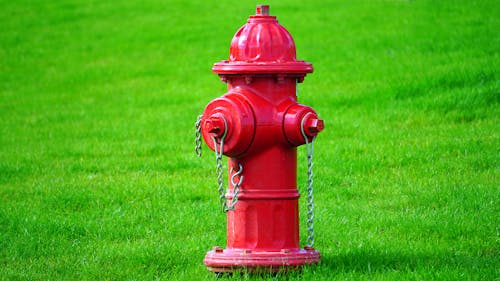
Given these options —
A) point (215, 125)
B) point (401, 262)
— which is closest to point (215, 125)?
point (215, 125)

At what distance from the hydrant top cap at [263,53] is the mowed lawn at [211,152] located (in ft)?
4.00

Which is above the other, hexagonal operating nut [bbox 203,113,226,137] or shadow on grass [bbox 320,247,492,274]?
hexagonal operating nut [bbox 203,113,226,137]

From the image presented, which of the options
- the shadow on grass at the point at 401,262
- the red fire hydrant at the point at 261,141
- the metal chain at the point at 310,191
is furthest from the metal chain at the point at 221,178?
the shadow on grass at the point at 401,262

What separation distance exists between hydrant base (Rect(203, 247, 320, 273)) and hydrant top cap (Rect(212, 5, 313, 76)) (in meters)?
1.08

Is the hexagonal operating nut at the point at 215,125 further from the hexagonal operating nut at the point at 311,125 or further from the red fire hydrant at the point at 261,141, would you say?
the hexagonal operating nut at the point at 311,125

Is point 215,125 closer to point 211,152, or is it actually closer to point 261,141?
point 261,141

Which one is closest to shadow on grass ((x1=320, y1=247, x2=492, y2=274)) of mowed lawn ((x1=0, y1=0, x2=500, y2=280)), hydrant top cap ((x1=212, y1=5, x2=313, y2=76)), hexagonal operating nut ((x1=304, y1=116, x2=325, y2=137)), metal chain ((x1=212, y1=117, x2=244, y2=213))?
mowed lawn ((x1=0, y1=0, x2=500, y2=280))

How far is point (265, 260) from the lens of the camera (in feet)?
17.8

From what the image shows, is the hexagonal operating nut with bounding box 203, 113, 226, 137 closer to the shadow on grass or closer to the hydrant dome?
the hydrant dome

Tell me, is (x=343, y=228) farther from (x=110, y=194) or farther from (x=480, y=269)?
(x=110, y=194)

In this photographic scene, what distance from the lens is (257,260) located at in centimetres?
542

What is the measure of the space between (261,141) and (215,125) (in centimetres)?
31

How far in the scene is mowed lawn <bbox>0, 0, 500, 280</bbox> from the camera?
6.27m

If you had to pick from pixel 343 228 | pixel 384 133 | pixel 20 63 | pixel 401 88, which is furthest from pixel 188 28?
pixel 343 228
